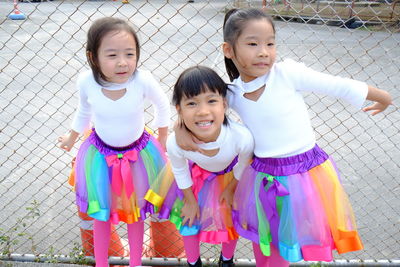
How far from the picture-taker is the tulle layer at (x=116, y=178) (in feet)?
6.11

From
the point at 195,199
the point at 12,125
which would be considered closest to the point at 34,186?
the point at 12,125

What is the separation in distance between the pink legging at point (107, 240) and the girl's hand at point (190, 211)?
0.33 m

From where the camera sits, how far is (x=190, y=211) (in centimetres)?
179

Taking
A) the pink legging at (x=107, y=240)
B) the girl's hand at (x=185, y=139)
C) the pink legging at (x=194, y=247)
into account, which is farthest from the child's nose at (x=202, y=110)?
the pink legging at (x=107, y=240)

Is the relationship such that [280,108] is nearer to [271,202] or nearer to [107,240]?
[271,202]

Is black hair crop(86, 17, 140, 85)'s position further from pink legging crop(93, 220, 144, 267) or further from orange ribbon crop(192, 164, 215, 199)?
pink legging crop(93, 220, 144, 267)

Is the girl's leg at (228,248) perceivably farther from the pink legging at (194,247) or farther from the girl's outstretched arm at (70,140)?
the girl's outstretched arm at (70,140)

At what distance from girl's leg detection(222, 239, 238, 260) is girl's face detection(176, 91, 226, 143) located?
26.9 inches

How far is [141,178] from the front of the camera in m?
1.91

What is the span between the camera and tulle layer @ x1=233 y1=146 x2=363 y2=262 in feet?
5.28

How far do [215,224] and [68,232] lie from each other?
137cm

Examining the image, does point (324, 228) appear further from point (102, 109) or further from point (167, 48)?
point (167, 48)

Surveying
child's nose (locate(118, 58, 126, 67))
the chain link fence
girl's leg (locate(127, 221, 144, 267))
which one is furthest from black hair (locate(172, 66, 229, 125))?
girl's leg (locate(127, 221, 144, 267))

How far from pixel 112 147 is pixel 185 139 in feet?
1.46
